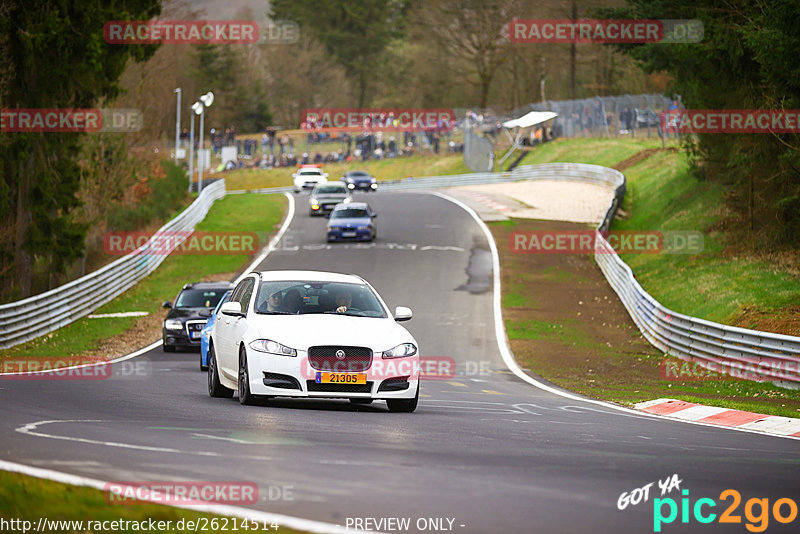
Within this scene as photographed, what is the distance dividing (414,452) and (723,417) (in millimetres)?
6952

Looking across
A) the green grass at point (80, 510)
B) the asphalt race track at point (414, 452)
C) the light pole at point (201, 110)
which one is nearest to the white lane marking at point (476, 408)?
the asphalt race track at point (414, 452)

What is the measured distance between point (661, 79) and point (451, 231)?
35.2 metres

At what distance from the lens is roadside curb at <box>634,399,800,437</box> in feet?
44.0

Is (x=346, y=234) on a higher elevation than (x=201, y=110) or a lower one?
lower

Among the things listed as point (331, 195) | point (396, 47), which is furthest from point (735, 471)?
point (396, 47)

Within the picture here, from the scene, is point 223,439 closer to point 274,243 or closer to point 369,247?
point 369,247

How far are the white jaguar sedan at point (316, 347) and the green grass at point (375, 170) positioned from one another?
77.1 meters

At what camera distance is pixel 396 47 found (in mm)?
140750

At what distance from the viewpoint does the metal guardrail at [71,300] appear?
26547 mm

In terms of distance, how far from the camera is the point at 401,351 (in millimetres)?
12641

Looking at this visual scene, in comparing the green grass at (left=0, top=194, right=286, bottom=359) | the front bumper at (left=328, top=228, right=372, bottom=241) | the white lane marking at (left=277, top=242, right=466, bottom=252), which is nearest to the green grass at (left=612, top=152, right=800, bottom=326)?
the white lane marking at (left=277, top=242, right=466, bottom=252)

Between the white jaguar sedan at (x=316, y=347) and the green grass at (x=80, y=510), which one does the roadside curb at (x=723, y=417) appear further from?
the green grass at (x=80, y=510)

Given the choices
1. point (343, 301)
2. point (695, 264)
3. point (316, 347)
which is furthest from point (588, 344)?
point (316, 347)

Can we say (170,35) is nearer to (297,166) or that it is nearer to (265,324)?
(297,166)
